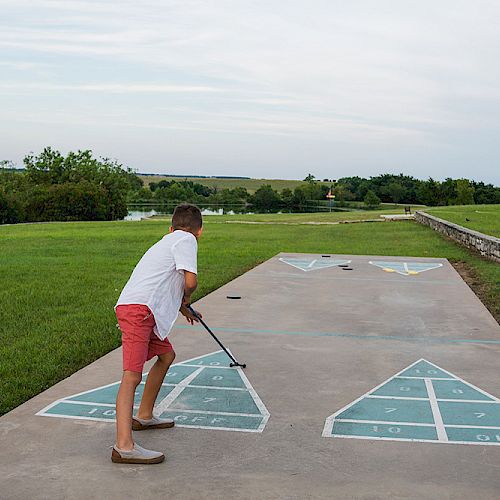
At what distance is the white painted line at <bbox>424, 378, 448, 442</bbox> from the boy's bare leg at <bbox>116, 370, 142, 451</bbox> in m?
1.90

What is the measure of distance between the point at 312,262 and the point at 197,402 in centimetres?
956

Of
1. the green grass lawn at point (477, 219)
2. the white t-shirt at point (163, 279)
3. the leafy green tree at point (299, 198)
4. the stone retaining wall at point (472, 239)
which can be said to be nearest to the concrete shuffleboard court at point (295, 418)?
the white t-shirt at point (163, 279)

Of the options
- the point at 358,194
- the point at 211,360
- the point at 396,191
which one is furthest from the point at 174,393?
the point at 358,194

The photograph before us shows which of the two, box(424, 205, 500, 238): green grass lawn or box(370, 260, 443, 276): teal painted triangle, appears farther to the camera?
box(424, 205, 500, 238): green grass lawn

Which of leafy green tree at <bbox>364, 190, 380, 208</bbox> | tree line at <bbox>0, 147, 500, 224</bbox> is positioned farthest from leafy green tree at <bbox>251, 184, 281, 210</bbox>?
leafy green tree at <bbox>364, 190, 380, 208</bbox>

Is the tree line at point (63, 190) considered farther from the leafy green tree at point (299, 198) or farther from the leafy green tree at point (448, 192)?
the leafy green tree at point (448, 192)

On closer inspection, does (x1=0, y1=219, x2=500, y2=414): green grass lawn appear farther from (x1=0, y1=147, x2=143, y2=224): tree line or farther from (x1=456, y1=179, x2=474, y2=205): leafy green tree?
(x1=456, y1=179, x2=474, y2=205): leafy green tree

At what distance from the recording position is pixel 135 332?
3986 millimetres

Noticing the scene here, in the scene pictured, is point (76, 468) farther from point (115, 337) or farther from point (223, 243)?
point (223, 243)

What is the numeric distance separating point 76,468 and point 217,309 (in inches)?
197

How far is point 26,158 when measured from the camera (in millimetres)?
89312

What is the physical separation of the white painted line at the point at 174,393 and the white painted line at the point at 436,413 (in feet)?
6.04

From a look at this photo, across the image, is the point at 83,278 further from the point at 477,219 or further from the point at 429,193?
the point at 429,193

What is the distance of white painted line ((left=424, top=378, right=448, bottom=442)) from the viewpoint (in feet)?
14.3
